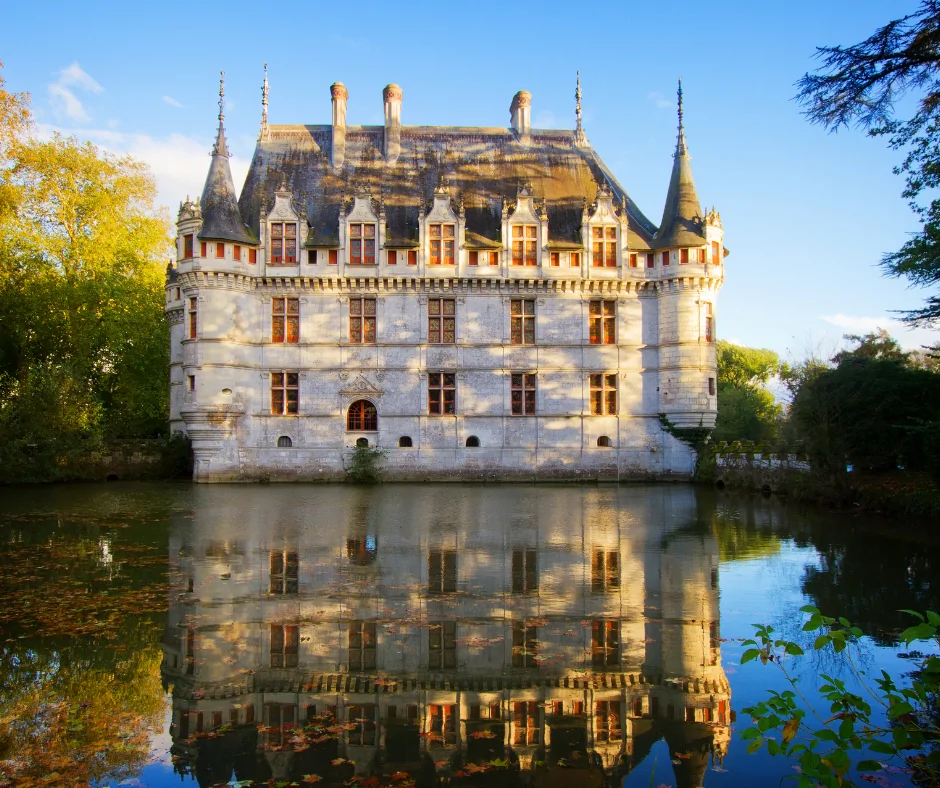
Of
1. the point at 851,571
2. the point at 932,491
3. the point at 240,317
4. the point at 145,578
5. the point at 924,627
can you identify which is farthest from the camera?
the point at 240,317

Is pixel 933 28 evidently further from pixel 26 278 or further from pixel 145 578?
pixel 26 278

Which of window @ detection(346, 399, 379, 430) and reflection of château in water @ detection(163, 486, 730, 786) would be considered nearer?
reflection of château in water @ detection(163, 486, 730, 786)

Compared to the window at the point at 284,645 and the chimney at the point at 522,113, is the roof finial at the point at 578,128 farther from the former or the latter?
the window at the point at 284,645

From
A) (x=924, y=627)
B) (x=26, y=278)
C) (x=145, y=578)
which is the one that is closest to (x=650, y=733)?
(x=924, y=627)

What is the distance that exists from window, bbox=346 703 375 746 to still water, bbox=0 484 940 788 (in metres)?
0.02

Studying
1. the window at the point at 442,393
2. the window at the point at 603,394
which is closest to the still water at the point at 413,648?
the window at the point at 442,393

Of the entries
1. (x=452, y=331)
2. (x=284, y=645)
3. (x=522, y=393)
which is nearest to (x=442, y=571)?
(x=284, y=645)

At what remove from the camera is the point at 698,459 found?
28.4m

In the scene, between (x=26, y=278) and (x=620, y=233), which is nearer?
(x=620, y=233)

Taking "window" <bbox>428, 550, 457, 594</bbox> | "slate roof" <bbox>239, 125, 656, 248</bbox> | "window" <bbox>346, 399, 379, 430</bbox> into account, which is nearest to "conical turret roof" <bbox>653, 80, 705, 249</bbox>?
"slate roof" <bbox>239, 125, 656, 248</bbox>

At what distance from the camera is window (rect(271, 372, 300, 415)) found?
92.6ft

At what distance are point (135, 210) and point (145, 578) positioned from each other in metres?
31.8

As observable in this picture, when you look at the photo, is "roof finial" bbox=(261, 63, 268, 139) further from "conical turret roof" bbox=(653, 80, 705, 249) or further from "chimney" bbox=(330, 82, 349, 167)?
"conical turret roof" bbox=(653, 80, 705, 249)

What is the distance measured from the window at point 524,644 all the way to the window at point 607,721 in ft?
2.88
